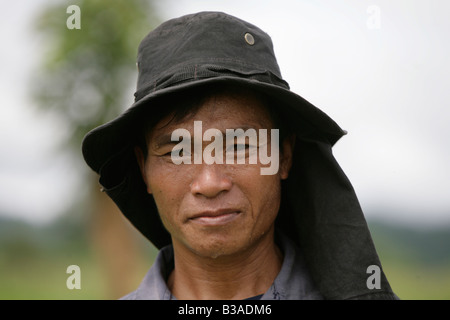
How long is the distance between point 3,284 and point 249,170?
14.0m

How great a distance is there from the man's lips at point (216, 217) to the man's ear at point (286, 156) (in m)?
0.41

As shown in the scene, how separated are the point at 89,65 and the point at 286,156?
322 inches

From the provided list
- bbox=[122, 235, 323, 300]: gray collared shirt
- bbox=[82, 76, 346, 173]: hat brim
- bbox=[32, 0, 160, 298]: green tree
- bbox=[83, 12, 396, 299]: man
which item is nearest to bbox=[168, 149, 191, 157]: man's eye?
bbox=[83, 12, 396, 299]: man

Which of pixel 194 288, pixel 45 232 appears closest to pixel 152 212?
pixel 194 288

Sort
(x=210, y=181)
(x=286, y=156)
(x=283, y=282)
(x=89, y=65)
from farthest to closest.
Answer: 1. (x=89, y=65)
2. (x=286, y=156)
3. (x=283, y=282)
4. (x=210, y=181)

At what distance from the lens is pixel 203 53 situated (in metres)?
2.30

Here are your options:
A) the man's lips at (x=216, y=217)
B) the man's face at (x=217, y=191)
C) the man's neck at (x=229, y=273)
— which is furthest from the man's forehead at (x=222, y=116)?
the man's neck at (x=229, y=273)

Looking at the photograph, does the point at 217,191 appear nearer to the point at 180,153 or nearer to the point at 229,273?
the point at 180,153

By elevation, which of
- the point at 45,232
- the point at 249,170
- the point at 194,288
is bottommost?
the point at 194,288

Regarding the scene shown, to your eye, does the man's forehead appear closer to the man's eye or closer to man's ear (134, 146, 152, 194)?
the man's eye

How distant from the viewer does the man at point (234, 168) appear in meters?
2.29

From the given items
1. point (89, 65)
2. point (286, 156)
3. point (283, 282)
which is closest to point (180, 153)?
point (286, 156)

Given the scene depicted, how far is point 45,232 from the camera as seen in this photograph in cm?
1464
